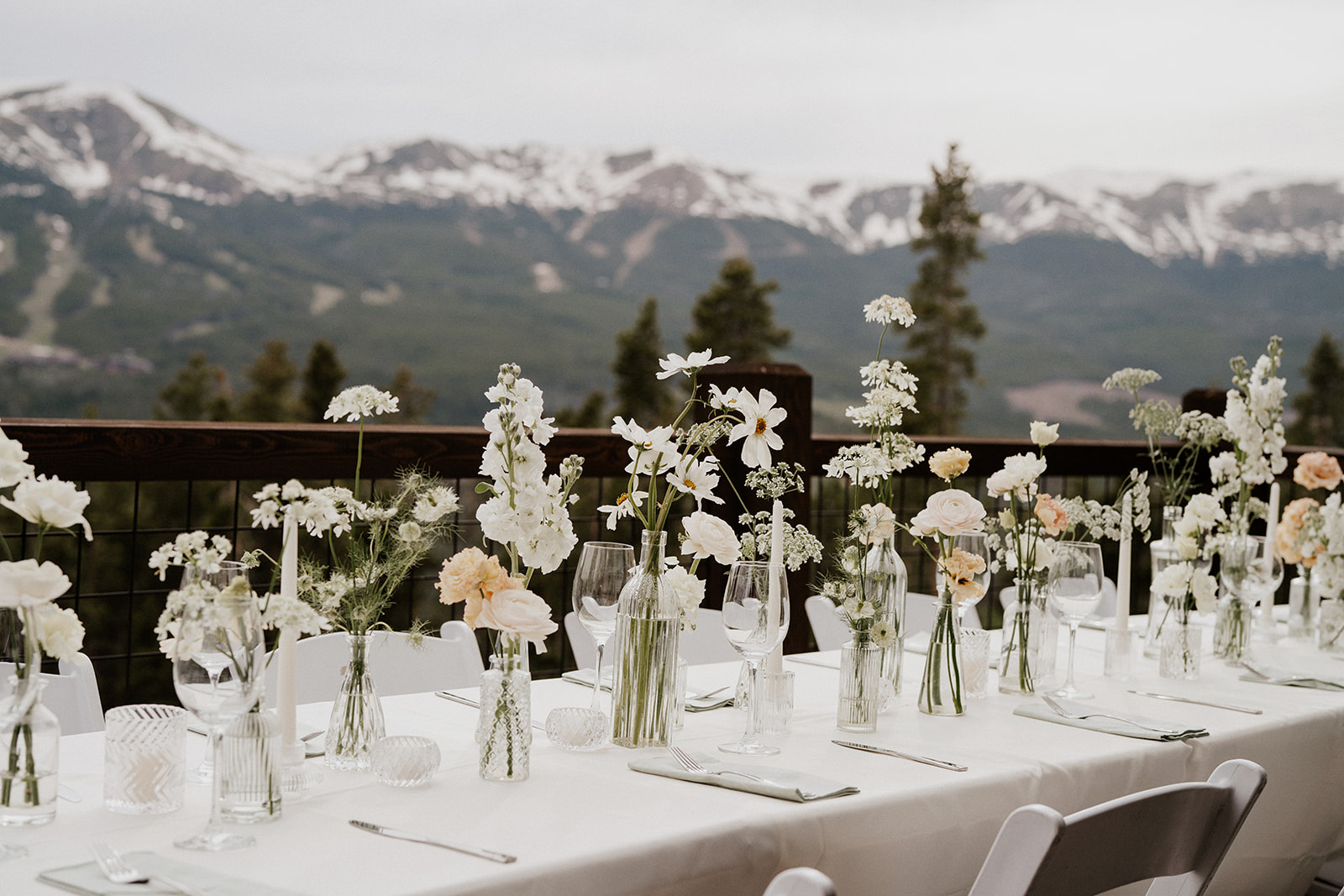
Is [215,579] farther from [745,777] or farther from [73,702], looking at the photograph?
[73,702]

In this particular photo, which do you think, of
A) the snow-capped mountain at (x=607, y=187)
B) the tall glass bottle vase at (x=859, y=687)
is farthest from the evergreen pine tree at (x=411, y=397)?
the tall glass bottle vase at (x=859, y=687)

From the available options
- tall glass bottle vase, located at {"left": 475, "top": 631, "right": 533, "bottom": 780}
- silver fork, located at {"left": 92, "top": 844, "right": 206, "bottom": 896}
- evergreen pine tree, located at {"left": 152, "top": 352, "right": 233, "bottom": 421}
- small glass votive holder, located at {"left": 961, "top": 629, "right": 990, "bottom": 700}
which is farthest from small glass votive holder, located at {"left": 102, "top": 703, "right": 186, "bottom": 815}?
evergreen pine tree, located at {"left": 152, "top": 352, "right": 233, "bottom": 421}

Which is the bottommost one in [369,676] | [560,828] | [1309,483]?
[560,828]

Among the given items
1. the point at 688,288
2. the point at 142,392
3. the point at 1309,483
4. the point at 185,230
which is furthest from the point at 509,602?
the point at 688,288

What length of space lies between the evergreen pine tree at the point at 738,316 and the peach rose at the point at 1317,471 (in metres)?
24.5

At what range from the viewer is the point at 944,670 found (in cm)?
196

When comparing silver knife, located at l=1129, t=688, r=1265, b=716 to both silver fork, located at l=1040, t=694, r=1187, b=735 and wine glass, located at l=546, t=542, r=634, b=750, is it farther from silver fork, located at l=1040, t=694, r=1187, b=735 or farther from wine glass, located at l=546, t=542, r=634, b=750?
wine glass, located at l=546, t=542, r=634, b=750

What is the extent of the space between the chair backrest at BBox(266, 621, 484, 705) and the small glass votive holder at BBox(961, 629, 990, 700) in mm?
844

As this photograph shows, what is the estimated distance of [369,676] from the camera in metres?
1.55

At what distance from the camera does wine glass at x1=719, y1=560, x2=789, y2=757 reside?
1651 millimetres

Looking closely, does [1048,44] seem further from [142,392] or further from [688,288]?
[142,392]

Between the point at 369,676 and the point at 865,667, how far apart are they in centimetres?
70

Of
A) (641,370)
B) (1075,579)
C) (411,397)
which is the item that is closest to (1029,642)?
(1075,579)

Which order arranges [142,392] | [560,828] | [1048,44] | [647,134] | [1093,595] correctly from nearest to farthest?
[560,828]
[1093,595]
[142,392]
[1048,44]
[647,134]
